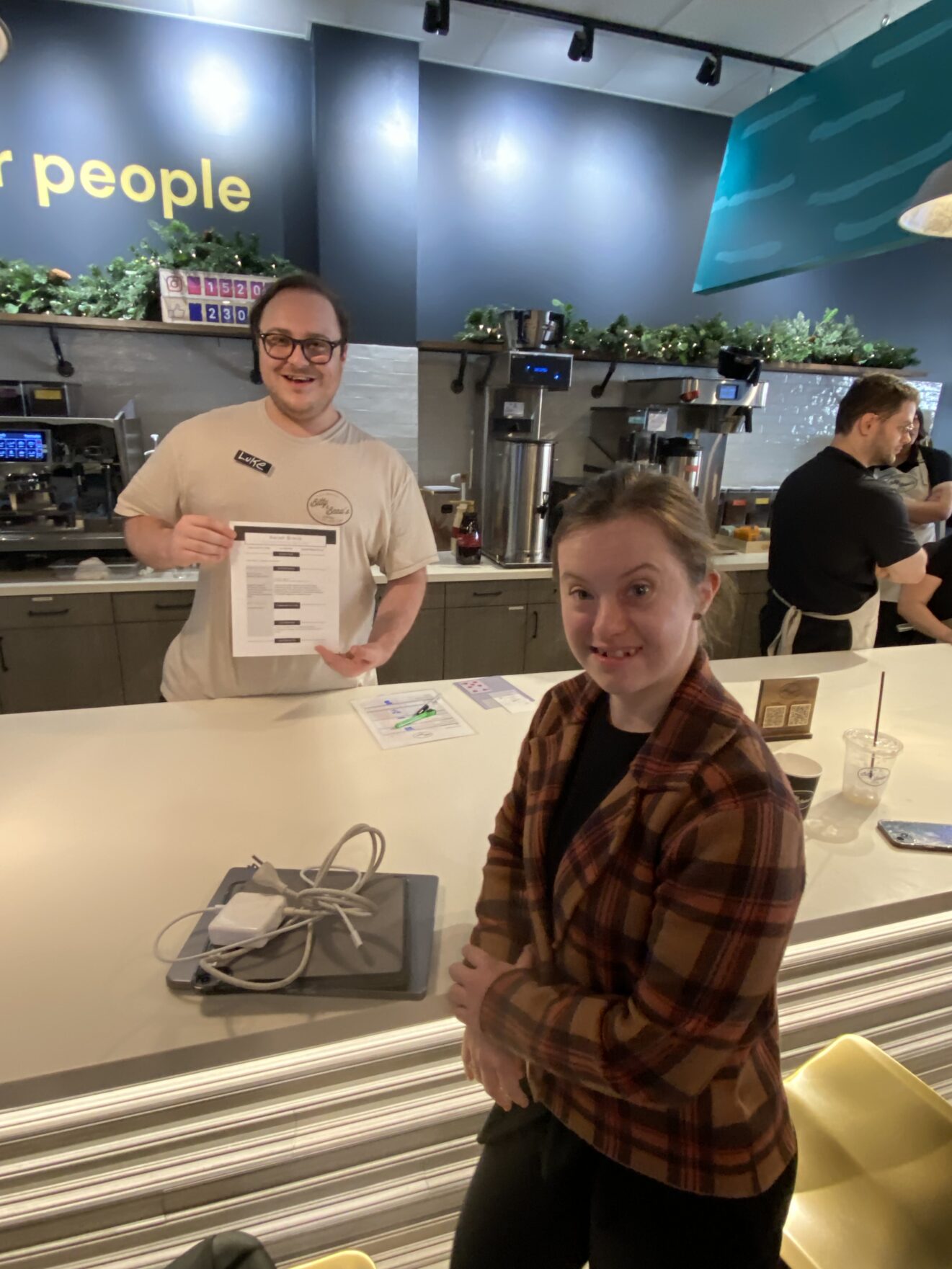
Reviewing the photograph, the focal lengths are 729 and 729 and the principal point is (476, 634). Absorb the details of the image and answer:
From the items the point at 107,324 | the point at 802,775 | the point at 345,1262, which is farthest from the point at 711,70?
the point at 345,1262

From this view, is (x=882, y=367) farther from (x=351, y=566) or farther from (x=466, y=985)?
(x=466, y=985)

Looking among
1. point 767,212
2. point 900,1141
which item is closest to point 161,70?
point 767,212

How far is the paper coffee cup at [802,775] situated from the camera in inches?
48.9

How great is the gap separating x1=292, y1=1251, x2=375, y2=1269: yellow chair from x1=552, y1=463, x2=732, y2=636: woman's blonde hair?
852mm

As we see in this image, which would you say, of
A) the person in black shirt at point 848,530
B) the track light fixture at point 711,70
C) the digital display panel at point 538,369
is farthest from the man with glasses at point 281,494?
the track light fixture at point 711,70

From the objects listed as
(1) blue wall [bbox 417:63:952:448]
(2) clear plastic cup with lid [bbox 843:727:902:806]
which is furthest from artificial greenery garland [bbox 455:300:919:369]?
(2) clear plastic cup with lid [bbox 843:727:902:806]

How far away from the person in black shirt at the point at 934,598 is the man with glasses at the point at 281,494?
1737 millimetres

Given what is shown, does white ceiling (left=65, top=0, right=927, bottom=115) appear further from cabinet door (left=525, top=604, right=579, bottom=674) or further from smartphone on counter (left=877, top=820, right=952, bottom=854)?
smartphone on counter (left=877, top=820, right=952, bottom=854)

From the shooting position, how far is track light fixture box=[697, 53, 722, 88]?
3551 mm

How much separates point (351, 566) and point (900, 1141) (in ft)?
4.79

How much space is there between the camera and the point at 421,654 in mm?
3576

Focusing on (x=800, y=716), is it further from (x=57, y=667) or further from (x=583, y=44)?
(x=583, y=44)

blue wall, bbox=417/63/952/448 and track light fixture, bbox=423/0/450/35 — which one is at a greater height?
track light fixture, bbox=423/0/450/35

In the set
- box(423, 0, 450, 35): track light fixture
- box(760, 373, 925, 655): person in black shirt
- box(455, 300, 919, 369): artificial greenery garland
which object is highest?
box(423, 0, 450, 35): track light fixture
